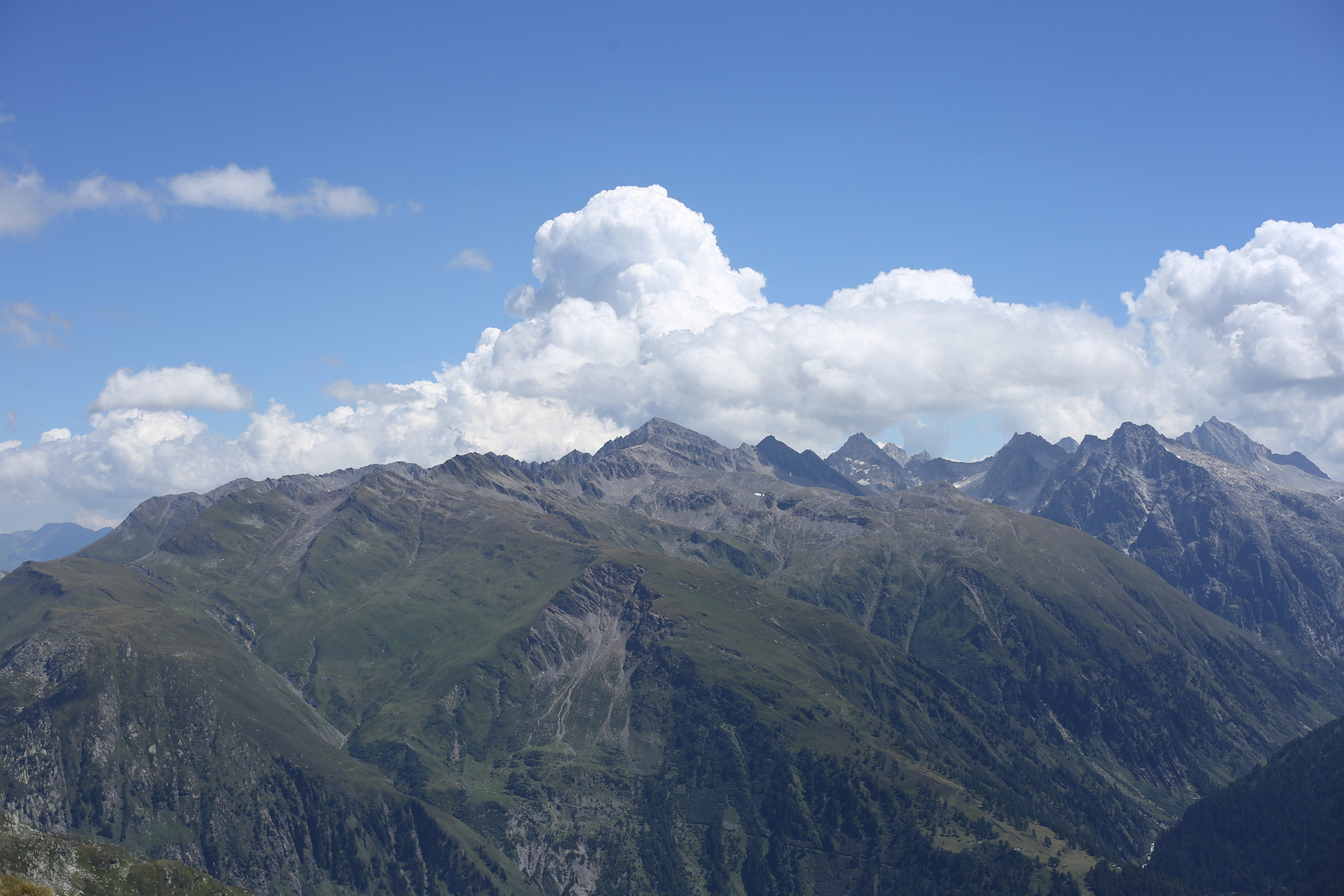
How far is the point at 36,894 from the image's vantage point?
171125 millimetres
